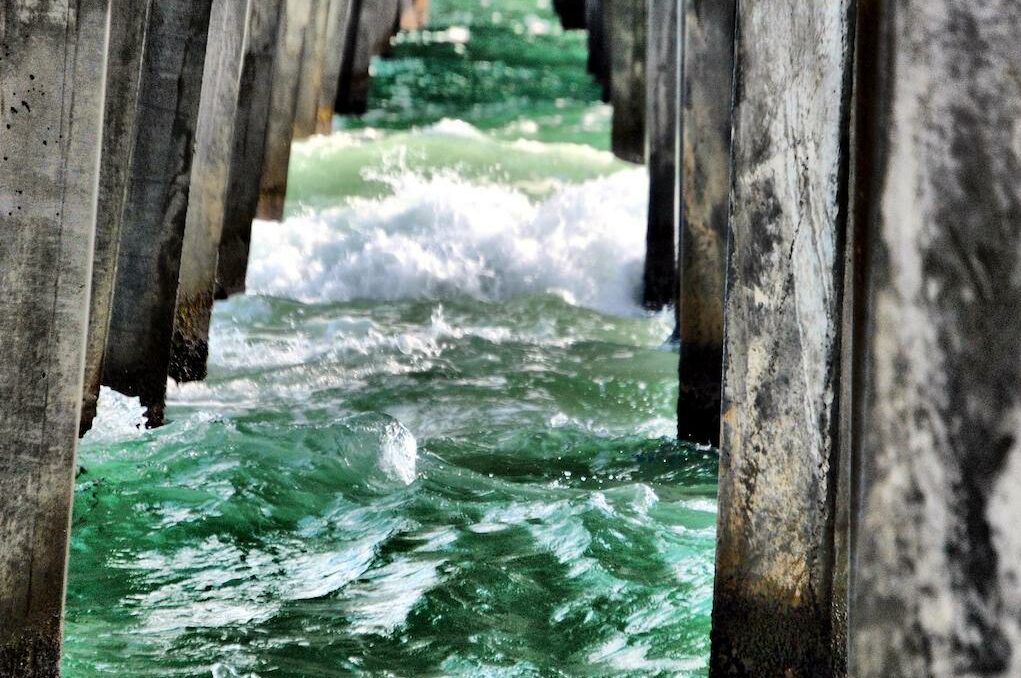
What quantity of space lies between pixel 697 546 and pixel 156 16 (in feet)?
7.12

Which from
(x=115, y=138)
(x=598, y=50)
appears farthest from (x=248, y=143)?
(x=598, y=50)

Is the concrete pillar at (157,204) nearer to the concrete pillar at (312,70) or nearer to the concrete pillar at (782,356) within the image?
the concrete pillar at (782,356)

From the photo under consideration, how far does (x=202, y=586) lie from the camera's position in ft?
11.0

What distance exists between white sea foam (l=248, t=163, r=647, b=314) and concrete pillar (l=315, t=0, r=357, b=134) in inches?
75.1

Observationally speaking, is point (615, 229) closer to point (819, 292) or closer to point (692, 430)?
point (692, 430)

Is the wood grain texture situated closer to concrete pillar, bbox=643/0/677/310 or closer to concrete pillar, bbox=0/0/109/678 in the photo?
concrete pillar, bbox=643/0/677/310

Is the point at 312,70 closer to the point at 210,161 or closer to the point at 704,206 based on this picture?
Result: the point at 210,161

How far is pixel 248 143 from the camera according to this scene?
680 cm

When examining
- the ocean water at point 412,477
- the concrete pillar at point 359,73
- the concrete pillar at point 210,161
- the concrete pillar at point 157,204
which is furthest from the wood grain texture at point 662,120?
the concrete pillar at point 359,73

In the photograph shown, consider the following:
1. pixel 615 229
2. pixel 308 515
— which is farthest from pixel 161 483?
pixel 615 229

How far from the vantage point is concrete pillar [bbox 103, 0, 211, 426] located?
4.09m

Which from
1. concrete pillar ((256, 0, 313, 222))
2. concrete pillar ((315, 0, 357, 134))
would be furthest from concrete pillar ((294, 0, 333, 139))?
concrete pillar ((256, 0, 313, 222))

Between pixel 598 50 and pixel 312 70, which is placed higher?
pixel 598 50

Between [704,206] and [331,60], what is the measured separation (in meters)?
7.06
